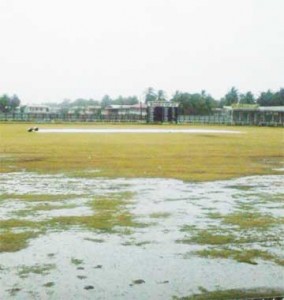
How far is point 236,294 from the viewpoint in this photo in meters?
5.48

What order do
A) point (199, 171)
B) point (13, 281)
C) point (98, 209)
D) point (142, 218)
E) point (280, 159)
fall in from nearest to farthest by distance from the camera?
point (13, 281) → point (142, 218) → point (98, 209) → point (199, 171) → point (280, 159)

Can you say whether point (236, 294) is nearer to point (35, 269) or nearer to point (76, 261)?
point (76, 261)

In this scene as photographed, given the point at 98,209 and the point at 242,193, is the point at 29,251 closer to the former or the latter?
the point at 98,209

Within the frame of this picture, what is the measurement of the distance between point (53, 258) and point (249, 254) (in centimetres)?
240

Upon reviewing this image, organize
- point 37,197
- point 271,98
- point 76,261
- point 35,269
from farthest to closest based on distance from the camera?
point 271,98 < point 37,197 < point 76,261 < point 35,269

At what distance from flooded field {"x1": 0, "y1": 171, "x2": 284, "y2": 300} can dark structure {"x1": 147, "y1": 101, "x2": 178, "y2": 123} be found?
7627 centimetres

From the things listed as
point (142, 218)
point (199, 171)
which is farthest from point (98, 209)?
point (199, 171)

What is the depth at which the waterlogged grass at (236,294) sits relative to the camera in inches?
212

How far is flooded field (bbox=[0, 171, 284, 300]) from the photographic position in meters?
5.78

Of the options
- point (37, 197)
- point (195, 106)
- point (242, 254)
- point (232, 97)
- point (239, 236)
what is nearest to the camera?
point (242, 254)

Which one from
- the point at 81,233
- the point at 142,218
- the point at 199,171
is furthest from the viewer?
the point at 199,171

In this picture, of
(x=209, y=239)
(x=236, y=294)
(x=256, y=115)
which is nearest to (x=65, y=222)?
(x=209, y=239)

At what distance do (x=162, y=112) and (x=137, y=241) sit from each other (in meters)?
81.7

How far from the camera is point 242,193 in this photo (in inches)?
484
